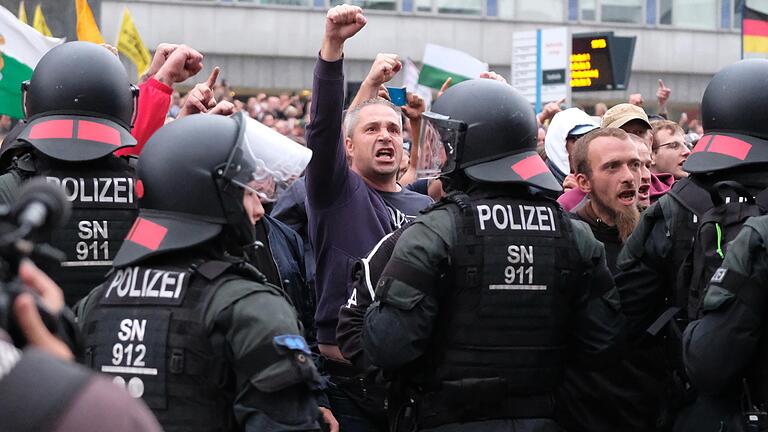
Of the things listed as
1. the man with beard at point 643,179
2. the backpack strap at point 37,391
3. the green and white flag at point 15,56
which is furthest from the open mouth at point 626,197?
the backpack strap at point 37,391

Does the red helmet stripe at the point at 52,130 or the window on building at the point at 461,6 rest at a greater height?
the window on building at the point at 461,6

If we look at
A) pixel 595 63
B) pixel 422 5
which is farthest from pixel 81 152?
pixel 422 5

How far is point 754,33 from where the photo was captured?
41.8 ft

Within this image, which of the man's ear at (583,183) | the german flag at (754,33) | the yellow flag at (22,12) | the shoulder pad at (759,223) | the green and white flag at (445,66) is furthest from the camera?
the german flag at (754,33)

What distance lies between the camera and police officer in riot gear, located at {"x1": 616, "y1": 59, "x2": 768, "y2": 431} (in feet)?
14.6

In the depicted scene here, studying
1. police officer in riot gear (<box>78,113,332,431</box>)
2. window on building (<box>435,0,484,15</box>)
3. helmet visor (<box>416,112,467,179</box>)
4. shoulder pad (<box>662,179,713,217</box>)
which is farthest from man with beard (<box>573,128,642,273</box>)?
window on building (<box>435,0,484,15</box>)

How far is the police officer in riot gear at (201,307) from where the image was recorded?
321 cm

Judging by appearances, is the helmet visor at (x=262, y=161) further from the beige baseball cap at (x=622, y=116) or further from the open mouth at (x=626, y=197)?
the beige baseball cap at (x=622, y=116)

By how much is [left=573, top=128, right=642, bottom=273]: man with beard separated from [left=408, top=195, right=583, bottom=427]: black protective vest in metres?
1.19

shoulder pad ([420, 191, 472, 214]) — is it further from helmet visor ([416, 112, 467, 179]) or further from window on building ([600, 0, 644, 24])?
window on building ([600, 0, 644, 24])

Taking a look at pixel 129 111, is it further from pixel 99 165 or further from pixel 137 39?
pixel 137 39

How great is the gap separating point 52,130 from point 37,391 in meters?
2.97

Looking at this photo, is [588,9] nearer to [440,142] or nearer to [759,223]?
[440,142]

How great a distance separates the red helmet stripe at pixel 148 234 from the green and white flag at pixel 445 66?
8.46 m
